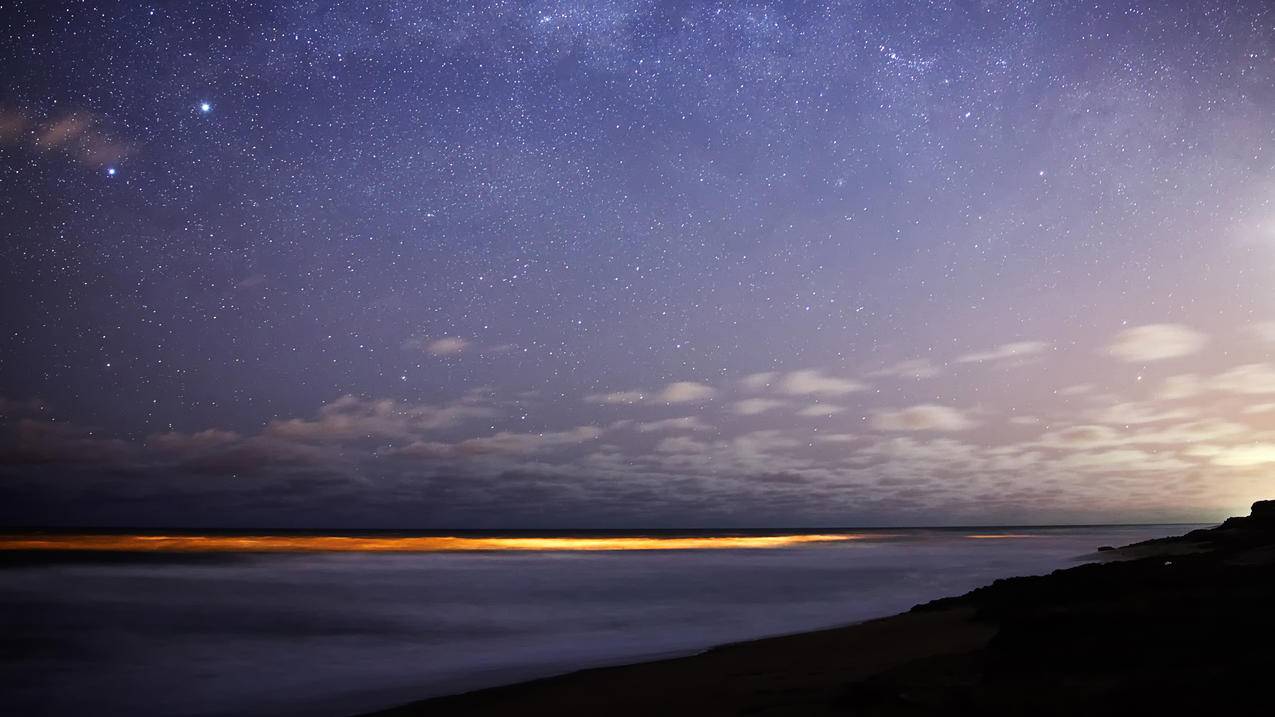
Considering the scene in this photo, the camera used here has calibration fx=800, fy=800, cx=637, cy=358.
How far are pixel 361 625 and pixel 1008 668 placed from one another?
1774 cm

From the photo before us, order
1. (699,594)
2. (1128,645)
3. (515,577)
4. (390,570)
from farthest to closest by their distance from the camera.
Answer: (390,570) → (515,577) → (699,594) → (1128,645)

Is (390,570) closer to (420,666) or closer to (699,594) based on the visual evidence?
(699,594)

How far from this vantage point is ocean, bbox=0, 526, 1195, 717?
499 inches

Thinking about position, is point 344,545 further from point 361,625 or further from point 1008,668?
point 1008,668

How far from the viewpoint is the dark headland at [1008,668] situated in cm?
579

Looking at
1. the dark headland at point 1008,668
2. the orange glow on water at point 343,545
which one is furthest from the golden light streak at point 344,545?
the dark headland at point 1008,668

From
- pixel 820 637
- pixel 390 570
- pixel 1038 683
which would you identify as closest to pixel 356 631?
pixel 820 637

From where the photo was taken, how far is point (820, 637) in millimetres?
14180

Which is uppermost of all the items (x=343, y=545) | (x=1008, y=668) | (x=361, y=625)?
(x=1008, y=668)

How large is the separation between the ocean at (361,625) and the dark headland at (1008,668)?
298 centimetres

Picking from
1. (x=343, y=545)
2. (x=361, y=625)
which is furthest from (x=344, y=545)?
(x=361, y=625)

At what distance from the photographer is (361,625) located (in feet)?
68.0

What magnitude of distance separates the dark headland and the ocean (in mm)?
2976

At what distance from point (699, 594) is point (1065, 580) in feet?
53.4
